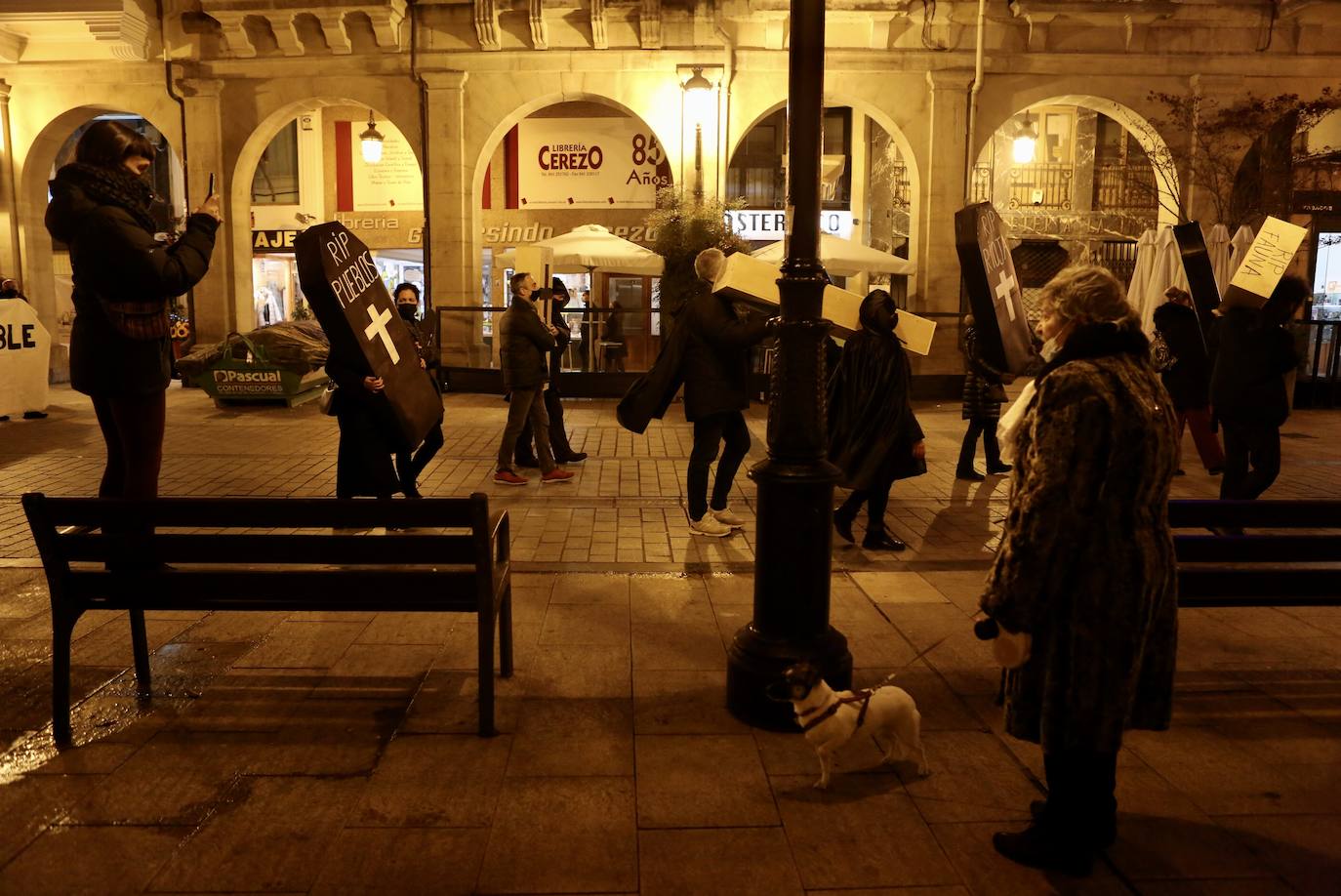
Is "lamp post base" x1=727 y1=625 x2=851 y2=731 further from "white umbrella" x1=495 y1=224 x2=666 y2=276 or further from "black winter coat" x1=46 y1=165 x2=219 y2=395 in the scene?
"white umbrella" x1=495 y1=224 x2=666 y2=276

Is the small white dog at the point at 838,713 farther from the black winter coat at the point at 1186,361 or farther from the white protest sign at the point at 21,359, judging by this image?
the white protest sign at the point at 21,359

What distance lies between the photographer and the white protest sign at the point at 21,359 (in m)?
12.2

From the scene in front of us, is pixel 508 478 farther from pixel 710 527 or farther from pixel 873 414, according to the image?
pixel 873 414

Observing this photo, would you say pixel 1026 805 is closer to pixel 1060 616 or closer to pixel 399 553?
pixel 1060 616

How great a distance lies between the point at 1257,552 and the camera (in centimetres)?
382

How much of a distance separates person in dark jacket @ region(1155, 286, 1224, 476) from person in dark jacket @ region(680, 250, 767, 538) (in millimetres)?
4408

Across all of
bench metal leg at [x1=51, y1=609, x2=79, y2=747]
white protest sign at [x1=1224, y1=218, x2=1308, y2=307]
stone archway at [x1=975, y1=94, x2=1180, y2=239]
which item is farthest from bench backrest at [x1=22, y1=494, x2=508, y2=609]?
stone archway at [x1=975, y1=94, x2=1180, y2=239]

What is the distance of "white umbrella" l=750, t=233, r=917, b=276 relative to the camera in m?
14.2

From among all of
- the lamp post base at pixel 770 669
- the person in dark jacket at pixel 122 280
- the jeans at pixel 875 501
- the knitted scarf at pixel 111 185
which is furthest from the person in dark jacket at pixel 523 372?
the lamp post base at pixel 770 669

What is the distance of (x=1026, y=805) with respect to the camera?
3.14 meters

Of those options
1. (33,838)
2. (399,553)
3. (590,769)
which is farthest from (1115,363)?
(33,838)

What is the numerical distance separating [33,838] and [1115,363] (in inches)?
131

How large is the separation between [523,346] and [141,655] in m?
4.91

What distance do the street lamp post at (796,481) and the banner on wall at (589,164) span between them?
17.4 m
